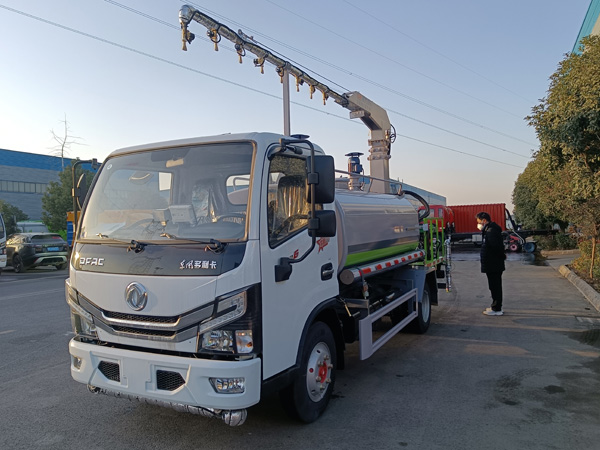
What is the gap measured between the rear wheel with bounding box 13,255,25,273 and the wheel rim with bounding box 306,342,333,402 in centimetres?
1941

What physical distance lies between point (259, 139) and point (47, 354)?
4857mm

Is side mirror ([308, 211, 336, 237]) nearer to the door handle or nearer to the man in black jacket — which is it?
the door handle

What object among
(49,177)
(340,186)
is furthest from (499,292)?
(49,177)

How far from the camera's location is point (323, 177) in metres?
3.54

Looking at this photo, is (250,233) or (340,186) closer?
(250,233)

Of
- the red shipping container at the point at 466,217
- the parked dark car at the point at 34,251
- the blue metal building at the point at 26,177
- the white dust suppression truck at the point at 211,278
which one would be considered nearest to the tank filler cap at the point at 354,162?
the white dust suppression truck at the point at 211,278

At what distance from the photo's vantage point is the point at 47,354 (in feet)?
20.8

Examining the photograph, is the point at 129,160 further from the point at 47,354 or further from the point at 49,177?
the point at 49,177

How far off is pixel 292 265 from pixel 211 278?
2.47 ft

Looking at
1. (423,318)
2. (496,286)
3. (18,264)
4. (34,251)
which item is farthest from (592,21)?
(18,264)

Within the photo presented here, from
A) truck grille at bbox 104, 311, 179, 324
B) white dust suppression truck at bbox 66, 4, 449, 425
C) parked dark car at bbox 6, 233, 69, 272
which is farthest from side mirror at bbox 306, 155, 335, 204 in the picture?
parked dark car at bbox 6, 233, 69, 272

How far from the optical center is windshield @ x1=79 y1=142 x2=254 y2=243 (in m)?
3.52

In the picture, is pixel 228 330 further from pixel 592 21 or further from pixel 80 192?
pixel 592 21

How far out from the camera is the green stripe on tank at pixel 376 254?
16.5ft
